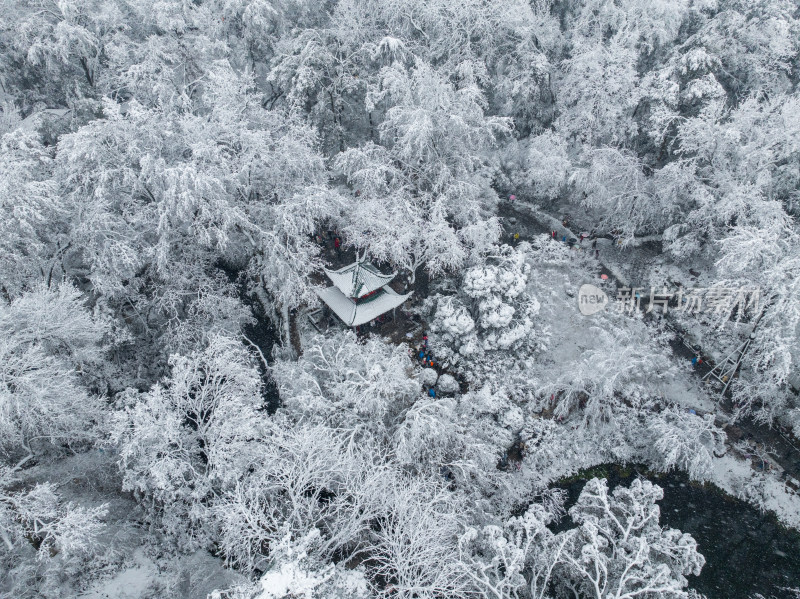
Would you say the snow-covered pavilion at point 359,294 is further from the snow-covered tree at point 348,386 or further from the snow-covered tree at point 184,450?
the snow-covered tree at point 184,450

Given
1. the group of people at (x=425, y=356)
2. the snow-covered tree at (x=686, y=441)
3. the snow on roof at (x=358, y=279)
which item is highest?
the snow on roof at (x=358, y=279)

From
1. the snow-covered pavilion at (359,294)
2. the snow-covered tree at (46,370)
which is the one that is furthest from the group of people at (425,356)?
the snow-covered tree at (46,370)

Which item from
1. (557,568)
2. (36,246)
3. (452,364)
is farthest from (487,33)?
(557,568)

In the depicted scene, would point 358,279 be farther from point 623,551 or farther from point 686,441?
point 686,441

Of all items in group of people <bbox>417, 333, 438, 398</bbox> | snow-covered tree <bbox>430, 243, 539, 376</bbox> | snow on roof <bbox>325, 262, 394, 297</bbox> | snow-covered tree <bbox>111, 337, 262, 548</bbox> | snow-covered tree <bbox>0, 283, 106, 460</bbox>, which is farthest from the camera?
group of people <bbox>417, 333, 438, 398</bbox>

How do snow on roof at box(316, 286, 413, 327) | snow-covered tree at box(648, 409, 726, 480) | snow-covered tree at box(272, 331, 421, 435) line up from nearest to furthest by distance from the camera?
snow-covered tree at box(272, 331, 421, 435) < snow-covered tree at box(648, 409, 726, 480) < snow on roof at box(316, 286, 413, 327)

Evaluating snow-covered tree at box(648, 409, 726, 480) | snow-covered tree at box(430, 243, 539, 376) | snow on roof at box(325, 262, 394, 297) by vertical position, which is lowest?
snow-covered tree at box(648, 409, 726, 480)

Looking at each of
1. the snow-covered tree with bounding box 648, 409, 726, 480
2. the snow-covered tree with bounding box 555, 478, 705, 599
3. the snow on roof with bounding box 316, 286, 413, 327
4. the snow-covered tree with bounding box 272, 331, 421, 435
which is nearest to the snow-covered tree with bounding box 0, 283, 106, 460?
the snow-covered tree with bounding box 272, 331, 421, 435

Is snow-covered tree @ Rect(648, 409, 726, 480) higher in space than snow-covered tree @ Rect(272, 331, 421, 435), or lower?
lower

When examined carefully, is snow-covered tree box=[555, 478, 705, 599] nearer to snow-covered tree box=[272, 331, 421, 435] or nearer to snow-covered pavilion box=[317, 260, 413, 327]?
snow-covered tree box=[272, 331, 421, 435]
